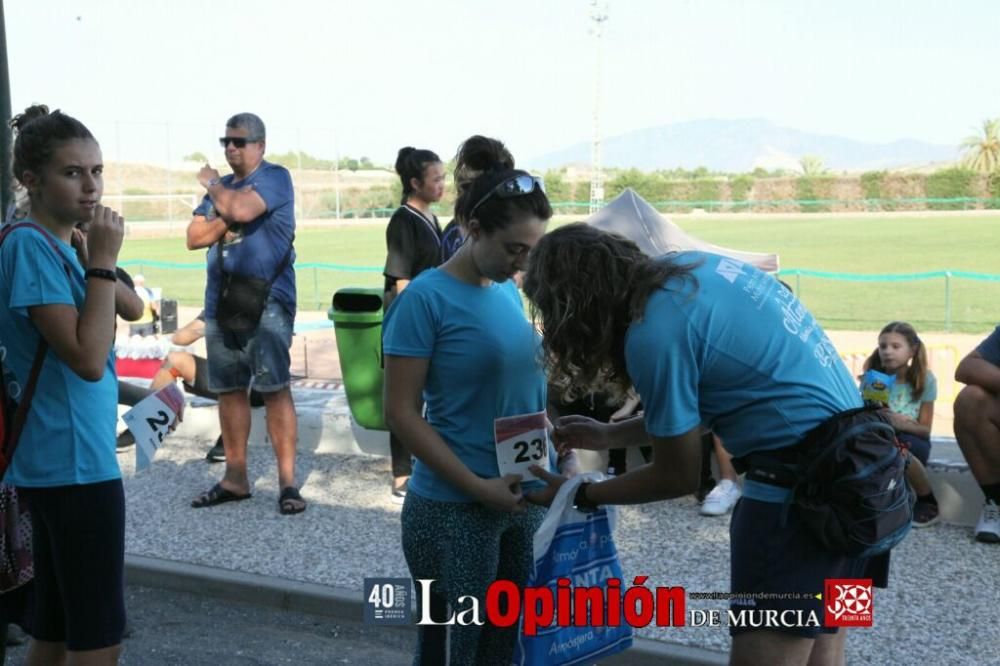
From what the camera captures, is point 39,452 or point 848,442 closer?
point 848,442

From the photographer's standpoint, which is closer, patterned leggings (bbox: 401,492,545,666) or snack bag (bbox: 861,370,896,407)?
patterned leggings (bbox: 401,492,545,666)

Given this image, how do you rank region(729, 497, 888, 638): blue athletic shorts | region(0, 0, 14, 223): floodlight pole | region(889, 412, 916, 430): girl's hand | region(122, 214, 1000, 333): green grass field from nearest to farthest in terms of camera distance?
region(729, 497, 888, 638): blue athletic shorts
region(0, 0, 14, 223): floodlight pole
region(889, 412, 916, 430): girl's hand
region(122, 214, 1000, 333): green grass field

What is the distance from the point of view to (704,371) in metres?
2.48

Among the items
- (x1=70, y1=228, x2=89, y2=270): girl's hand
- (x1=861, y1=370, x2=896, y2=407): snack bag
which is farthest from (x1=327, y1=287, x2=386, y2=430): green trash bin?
(x1=70, y1=228, x2=89, y2=270): girl's hand

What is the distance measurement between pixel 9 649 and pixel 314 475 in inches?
113

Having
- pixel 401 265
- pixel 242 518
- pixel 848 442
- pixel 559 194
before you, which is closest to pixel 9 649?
pixel 242 518

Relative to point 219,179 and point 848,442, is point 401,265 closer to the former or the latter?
point 219,179

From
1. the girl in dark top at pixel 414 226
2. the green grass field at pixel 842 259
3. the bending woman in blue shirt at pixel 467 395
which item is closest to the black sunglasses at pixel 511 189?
the bending woman in blue shirt at pixel 467 395

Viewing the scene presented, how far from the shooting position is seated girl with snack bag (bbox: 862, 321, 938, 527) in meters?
6.26

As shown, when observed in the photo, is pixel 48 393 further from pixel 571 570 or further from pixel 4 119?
pixel 4 119

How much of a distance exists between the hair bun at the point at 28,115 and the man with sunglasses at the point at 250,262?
8.97 ft

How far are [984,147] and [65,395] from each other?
91.1 m

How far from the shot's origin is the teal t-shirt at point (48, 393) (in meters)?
2.94

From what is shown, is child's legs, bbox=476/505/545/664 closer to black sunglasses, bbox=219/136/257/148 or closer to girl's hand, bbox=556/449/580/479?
girl's hand, bbox=556/449/580/479
